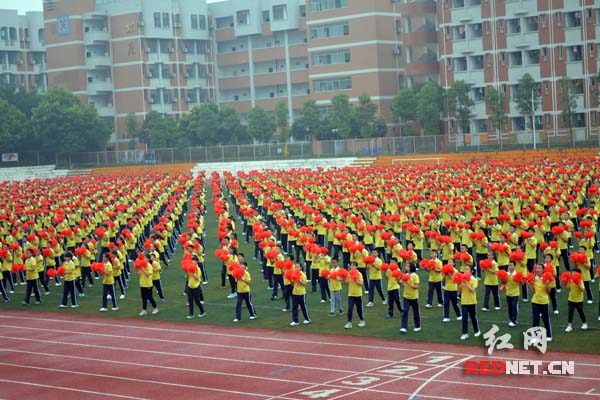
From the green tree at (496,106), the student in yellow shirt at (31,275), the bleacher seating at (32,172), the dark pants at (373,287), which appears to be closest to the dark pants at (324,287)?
the dark pants at (373,287)

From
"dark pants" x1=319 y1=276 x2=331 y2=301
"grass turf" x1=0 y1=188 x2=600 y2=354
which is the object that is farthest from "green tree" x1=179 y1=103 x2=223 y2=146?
"dark pants" x1=319 y1=276 x2=331 y2=301

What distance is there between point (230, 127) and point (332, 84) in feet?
34.1

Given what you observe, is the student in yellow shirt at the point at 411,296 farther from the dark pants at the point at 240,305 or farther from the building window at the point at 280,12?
the building window at the point at 280,12

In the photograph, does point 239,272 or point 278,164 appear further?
point 278,164

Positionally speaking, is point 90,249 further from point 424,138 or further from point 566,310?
point 424,138

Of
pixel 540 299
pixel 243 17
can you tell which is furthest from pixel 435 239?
pixel 243 17

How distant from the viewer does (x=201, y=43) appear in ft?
330

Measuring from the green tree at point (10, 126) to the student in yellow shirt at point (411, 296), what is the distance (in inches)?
2550

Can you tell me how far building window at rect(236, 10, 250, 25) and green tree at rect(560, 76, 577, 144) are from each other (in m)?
41.7

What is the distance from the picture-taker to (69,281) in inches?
998

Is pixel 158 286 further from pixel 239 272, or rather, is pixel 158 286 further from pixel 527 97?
pixel 527 97

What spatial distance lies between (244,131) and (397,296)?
6261 cm

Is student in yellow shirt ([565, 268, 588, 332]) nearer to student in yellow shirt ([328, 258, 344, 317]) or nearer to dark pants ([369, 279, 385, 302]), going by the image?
student in yellow shirt ([328, 258, 344, 317])

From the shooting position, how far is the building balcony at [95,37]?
94.1m
